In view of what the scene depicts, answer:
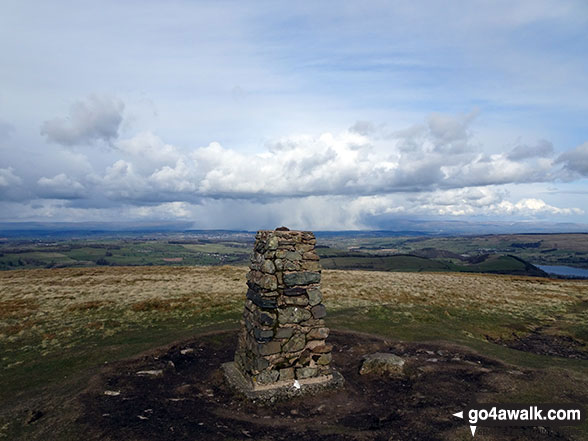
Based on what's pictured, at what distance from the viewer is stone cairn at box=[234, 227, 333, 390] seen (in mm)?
13852

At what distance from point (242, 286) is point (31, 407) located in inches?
1114

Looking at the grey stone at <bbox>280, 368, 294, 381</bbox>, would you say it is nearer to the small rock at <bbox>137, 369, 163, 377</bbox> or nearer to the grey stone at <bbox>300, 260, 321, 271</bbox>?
the grey stone at <bbox>300, 260, 321, 271</bbox>

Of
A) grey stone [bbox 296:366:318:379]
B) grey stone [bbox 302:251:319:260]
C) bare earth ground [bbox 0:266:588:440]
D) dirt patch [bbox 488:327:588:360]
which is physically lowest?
dirt patch [bbox 488:327:588:360]

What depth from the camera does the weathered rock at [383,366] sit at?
15359 millimetres

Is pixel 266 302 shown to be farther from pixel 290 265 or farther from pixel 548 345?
pixel 548 345

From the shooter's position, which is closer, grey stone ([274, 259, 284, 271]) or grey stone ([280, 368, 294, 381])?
grey stone ([280, 368, 294, 381])

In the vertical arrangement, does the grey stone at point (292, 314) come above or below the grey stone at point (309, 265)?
below

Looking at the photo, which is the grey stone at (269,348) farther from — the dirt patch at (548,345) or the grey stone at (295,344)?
the dirt patch at (548,345)

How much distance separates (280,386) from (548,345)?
18544 millimetres

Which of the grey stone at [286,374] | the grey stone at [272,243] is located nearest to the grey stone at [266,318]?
the grey stone at [286,374]

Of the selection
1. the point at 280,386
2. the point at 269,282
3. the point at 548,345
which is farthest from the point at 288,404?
the point at 548,345

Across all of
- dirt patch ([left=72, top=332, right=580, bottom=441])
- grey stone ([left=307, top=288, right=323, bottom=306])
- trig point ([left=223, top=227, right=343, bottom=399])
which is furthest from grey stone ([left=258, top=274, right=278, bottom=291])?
dirt patch ([left=72, top=332, right=580, bottom=441])

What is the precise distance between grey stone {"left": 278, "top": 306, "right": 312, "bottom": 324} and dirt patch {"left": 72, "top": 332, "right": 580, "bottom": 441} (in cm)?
306

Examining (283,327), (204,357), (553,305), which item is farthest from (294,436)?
(553,305)
